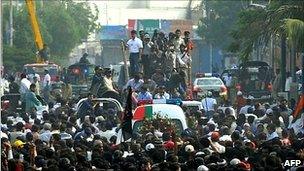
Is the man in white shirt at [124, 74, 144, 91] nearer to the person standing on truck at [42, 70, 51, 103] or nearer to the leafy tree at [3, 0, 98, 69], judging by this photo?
the person standing on truck at [42, 70, 51, 103]

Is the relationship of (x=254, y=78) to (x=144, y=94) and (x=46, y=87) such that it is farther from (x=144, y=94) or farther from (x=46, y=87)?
(x=144, y=94)

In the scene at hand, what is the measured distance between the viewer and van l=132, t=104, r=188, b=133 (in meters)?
27.6

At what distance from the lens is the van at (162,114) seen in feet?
90.4

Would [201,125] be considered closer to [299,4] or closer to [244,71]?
[299,4]

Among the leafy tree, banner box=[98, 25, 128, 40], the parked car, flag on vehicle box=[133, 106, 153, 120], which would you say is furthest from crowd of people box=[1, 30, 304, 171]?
banner box=[98, 25, 128, 40]

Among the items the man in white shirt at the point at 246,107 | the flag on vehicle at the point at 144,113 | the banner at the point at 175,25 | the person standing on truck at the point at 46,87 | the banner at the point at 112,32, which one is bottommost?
the banner at the point at 112,32

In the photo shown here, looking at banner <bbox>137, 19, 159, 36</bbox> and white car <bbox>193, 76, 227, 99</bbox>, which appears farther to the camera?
banner <bbox>137, 19, 159, 36</bbox>

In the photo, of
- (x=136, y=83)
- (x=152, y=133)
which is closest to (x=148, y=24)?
(x=136, y=83)

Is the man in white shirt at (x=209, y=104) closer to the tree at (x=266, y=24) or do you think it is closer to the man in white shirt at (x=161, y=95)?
the man in white shirt at (x=161, y=95)

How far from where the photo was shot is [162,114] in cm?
2766

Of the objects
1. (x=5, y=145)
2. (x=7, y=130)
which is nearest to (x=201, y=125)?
(x=7, y=130)

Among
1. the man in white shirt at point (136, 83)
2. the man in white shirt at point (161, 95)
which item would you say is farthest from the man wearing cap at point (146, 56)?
the man in white shirt at point (161, 95)

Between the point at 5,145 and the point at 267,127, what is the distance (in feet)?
21.5

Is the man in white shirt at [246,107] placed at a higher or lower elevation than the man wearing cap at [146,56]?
lower
